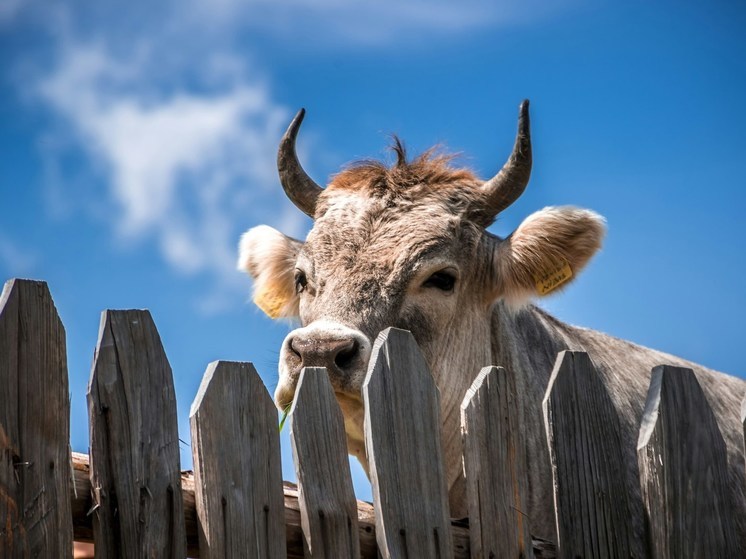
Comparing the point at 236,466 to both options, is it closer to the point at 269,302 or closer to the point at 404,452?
the point at 404,452

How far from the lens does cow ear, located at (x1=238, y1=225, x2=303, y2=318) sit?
6.42 metres

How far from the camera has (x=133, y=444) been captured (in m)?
2.72

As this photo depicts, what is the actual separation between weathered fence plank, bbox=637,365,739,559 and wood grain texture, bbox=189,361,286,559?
129 centimetres

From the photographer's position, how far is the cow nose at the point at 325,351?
443 centimetres

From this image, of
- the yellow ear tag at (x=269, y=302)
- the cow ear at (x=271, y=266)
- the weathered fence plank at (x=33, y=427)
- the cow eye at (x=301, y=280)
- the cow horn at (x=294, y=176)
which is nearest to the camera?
the weathered fence plank at (x=33, y=427)

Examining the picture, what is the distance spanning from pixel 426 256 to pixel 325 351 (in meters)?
1.18

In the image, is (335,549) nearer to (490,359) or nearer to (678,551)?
(678,551)

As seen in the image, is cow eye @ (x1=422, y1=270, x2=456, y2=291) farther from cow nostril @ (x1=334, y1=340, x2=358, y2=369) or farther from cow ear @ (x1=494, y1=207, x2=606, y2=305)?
cow nostril @ (x1=334, y1=340, x2=358, y2=369)

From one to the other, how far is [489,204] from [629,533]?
9.85 ft

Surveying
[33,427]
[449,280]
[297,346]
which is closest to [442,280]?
[449,280]

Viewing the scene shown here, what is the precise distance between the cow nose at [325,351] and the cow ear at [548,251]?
1565 mm

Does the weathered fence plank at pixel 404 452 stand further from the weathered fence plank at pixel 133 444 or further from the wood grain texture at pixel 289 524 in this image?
the weathered fence plank at pixel 133 444

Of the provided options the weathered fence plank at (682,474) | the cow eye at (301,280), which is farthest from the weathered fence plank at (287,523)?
the cow eye at (301,280)

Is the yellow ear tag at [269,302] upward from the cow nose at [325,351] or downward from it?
upward
